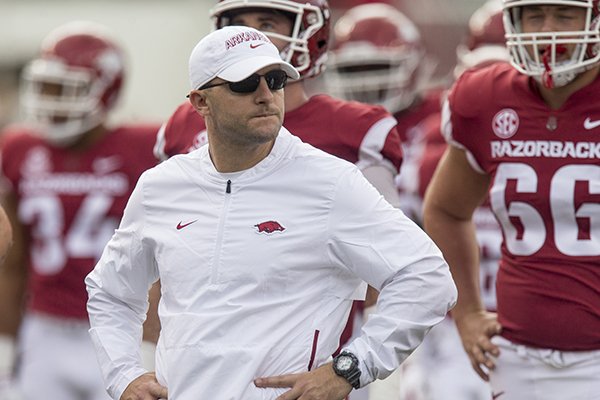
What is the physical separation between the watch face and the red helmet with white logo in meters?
1.19

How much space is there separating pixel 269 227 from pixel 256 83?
0.38 metres

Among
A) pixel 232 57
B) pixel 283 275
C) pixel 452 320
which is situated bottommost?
pixel 452 320

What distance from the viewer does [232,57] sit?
4.00 meters

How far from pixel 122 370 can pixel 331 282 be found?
646mm

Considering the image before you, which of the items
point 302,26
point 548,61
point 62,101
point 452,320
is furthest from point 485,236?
point 62,101

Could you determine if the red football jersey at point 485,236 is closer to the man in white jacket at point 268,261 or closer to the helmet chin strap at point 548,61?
the helmet chin strap at point 548,61

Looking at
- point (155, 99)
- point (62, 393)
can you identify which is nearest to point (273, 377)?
point (62, 393)

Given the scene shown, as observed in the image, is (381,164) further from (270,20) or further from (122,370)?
(122,370)

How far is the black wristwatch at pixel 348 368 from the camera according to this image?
387 cm

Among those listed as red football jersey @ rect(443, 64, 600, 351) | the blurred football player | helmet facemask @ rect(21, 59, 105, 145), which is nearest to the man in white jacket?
red football jersey @ rect(443, 64, 600, 351)

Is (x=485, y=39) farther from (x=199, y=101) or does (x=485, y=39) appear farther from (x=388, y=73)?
(x=199, y=101)

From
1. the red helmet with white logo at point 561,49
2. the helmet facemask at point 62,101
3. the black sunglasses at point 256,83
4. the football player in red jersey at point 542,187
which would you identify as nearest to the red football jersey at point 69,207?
the helmet facemask at point 62,101

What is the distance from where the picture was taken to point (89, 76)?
765cm

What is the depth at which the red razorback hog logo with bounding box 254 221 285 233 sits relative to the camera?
156 inches
